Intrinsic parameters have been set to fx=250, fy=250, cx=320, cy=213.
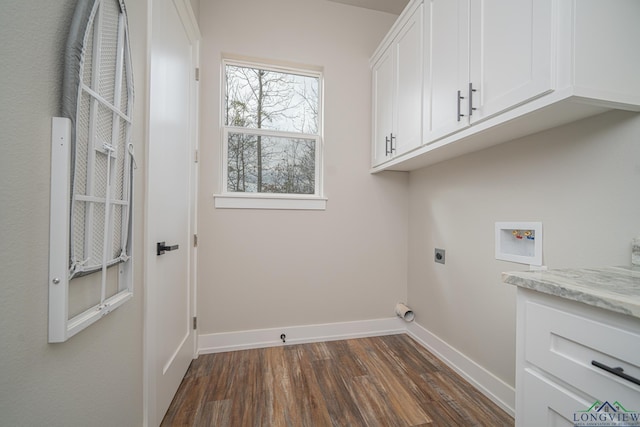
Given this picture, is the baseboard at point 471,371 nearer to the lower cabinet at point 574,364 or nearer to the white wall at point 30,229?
the lower cabinet at point 574,364

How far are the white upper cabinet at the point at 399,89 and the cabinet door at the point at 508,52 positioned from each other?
46 cm

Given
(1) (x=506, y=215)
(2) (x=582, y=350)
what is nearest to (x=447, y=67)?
(1) (x=506, y=215)

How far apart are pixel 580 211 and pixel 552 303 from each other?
0.68 metres

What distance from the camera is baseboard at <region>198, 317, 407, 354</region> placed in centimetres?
204

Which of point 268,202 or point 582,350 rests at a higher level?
point 268,202

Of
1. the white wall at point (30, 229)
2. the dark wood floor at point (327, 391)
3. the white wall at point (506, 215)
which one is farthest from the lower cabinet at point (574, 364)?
the white wall at point (30, 229)

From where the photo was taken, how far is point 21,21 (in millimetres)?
549

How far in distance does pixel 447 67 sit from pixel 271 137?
57.1 inches

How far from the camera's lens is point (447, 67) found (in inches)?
54.9

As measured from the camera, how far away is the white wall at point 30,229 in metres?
0.52

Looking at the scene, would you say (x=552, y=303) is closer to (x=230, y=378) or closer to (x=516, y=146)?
(x=516, y=146)

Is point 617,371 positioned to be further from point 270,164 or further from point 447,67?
point 270,164

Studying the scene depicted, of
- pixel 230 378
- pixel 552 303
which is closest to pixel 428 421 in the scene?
pixel 552 303

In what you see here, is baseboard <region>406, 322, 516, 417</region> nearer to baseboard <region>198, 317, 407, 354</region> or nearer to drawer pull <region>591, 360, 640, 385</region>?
baseboard <region>198, 317, 407, 354</region>
